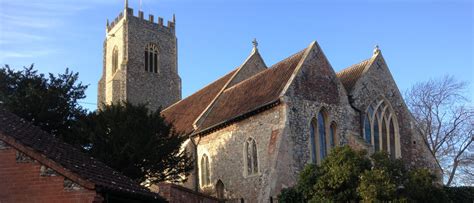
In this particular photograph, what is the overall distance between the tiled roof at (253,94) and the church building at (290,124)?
67mm

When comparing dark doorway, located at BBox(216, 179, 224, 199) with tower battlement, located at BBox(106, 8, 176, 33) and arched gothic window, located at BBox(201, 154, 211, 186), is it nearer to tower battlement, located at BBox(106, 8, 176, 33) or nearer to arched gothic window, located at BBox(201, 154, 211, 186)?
arched gothic window, located at BBox(201, 154, 211, 186)

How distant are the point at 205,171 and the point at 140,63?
20.7m

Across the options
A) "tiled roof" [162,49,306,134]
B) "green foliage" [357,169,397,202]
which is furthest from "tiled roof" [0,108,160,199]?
"tiled roof" [162,49,306,134]

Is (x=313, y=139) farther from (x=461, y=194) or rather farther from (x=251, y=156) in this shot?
(x=461, y=194)

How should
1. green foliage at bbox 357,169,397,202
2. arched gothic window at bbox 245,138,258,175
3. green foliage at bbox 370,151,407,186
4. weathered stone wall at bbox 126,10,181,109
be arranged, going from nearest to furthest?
green foliage at bbox 357,169,397,202 → green foliage at bbox 370,151,407,186 → arched gothic window at bbox 245,138,258,175 → weathered stone wall at bbox 126,10,181,109

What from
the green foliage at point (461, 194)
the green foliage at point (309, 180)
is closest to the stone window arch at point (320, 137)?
the green foliage at point (309, 180)

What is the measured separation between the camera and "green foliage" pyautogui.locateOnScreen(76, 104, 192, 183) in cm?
2292

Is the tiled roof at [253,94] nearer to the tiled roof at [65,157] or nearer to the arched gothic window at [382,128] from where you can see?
the arched gothic window at [382,128]

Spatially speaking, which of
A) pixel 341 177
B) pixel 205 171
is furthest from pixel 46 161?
pixel 205 171

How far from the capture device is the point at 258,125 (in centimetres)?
2580

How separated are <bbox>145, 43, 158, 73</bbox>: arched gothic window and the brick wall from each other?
36948 millimetres

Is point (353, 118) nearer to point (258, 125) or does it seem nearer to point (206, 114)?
→ point (258, 125)

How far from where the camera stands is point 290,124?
24438 mm

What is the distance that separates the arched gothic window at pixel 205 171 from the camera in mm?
29581
